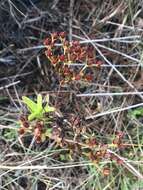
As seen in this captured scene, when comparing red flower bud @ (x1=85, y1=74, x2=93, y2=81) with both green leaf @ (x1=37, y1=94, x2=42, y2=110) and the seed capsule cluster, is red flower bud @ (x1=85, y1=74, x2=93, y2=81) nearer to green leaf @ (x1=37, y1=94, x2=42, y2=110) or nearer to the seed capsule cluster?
the seed capsule cluster

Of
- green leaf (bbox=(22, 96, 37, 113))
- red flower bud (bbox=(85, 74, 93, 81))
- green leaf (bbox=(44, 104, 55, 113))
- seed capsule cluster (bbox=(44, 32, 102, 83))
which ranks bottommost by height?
green leaf (bbox=(44, 104, 55, 113))

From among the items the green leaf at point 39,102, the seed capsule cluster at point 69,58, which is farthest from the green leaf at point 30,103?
the seed capsule cluster at point 69,58

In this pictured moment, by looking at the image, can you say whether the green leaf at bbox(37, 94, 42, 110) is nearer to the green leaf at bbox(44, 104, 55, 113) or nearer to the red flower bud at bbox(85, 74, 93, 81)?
the green leaf at bbox(44, 104, 55, 113)

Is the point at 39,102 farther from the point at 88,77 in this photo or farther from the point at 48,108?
the point at 88,77

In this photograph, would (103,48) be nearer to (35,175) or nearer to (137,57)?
(137,57)

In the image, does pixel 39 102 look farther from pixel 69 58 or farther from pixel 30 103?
pixel 69 58

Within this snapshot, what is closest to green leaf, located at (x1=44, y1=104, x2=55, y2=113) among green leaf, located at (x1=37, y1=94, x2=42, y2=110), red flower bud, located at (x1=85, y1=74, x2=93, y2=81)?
green leaf, located at (x1=37, y1=94, x2=42, y2=110)

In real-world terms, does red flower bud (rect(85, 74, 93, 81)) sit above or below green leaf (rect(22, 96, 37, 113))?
above

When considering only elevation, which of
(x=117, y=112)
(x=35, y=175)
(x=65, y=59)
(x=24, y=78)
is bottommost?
(x=35, y=175)

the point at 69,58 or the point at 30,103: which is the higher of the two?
the point at 69,58

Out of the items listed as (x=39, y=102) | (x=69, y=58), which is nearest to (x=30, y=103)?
(x=39, y=102)

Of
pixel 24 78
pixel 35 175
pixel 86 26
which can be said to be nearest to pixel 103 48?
pixel 86 26
